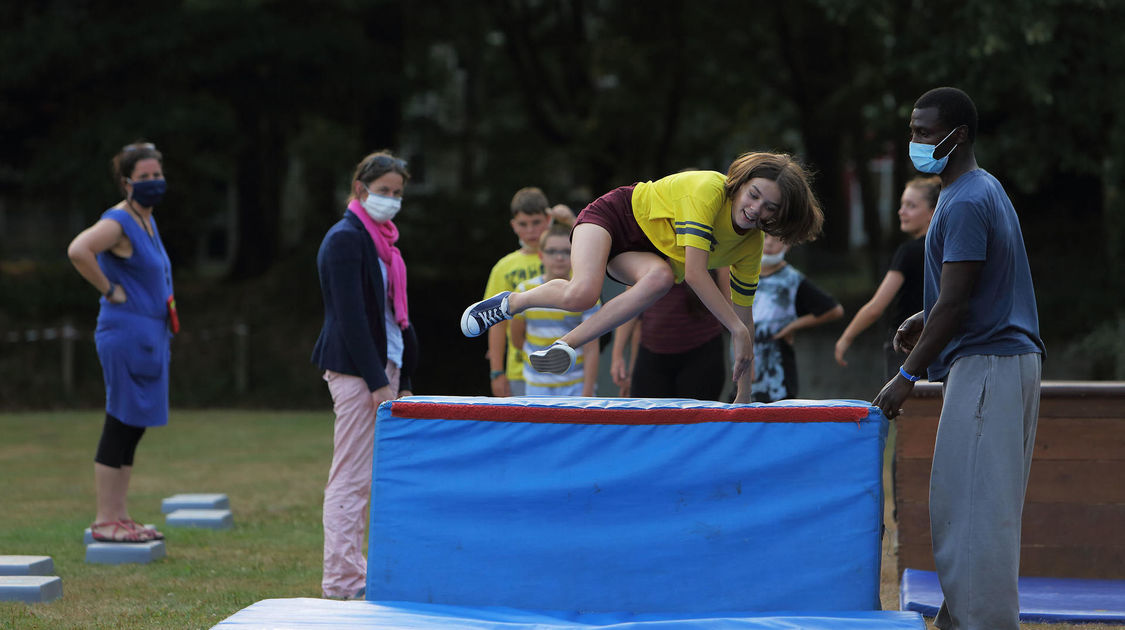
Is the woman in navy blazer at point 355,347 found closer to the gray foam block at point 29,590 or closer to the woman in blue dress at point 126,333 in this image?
the gray foam block at point 29,590

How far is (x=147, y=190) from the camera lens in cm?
719

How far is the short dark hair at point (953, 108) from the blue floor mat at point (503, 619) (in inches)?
72.7

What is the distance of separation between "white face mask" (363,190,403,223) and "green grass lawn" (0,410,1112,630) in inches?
77.9

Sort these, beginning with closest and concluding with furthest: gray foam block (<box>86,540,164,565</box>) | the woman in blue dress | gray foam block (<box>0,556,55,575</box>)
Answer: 1. gray foam block (<box>0,556,55,575</box>)
2. gray foam block (<box>86,540,164,565</box>)
3. the woman in blue dress

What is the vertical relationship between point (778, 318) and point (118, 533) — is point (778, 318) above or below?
above

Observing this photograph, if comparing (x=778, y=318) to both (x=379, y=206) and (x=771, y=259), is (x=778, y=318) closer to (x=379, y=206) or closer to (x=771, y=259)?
(x=771, y=259)

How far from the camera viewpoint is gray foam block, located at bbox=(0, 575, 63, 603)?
19.4 feet

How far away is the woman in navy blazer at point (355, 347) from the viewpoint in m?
5.88

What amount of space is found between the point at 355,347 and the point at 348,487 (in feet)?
2.39

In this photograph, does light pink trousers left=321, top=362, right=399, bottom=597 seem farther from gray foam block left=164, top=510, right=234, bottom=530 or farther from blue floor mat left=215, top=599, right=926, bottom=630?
gray foam block left=164, top=510, right=234, bottom=530

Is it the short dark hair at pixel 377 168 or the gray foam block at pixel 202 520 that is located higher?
the short dark hair at pixel 377 168

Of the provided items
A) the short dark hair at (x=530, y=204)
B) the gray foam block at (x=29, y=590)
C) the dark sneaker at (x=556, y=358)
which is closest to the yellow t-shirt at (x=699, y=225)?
the dark sneaker at (x=556, y=358)

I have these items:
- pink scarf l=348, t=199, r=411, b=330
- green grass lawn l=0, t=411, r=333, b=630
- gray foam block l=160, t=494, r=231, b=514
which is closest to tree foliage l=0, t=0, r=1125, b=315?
green grass lawn l=0, t=411, r=333, b=630

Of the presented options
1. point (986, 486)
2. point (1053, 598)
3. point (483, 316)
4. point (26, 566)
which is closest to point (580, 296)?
point (483, 316)
